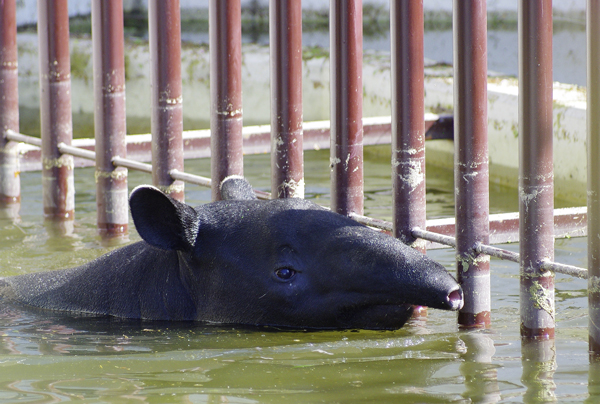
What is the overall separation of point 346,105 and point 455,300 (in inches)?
64.4

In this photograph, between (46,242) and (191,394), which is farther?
(46,242)

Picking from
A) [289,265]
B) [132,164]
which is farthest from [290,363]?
[132,164]

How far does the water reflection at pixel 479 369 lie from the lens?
337 centimetres

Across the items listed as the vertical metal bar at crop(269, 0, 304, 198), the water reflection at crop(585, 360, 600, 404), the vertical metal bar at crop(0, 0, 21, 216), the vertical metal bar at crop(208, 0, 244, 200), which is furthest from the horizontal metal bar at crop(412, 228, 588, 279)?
the vertical metal bar at crop(0, 0, 21, 216)

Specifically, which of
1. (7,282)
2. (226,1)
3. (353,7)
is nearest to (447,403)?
(353,7)

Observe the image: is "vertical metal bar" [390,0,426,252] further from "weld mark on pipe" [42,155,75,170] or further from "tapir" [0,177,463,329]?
"weld mark on pipe" [42,155,75,170]

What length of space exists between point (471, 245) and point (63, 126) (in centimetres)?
499

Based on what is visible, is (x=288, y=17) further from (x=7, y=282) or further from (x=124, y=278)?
(x=7, y=282)

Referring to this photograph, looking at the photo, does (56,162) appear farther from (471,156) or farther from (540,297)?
(540,297)

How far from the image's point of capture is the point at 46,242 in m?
A: 7.60

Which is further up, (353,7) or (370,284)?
(353,7)

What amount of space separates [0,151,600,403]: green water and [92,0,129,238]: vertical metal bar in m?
2.84

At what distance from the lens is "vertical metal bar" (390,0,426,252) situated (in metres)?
4.93

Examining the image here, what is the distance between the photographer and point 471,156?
4559 millimetres
